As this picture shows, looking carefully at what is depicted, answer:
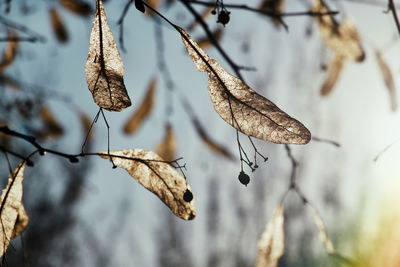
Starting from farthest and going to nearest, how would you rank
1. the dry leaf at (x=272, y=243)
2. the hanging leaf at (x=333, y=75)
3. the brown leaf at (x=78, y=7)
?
the brown leaf at (x=78, y=7), the hanging leaf at (x=333, y=75), the dry leaf at (x=272, y=243)

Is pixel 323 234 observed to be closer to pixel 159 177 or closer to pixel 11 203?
pixel 159 177

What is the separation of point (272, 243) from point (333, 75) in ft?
1.74

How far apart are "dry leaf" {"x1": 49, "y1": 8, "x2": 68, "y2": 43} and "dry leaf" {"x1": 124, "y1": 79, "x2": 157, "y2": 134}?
0.36 meters

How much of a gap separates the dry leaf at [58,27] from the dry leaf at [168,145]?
1.67 feet

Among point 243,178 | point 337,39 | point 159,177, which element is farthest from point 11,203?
point 337,39

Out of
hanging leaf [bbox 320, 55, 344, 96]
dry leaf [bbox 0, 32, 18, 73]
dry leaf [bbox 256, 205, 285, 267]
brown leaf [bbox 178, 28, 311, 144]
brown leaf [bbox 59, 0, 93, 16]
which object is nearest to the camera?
brown leaf [bbox 178, 28, 311, 144]

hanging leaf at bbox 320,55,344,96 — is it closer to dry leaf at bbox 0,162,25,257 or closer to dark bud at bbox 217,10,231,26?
dark bud at bbox 217,10,231,26

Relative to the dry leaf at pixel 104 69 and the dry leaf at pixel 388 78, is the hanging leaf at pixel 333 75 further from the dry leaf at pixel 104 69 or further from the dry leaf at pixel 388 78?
the dry leaf at pixel 104 69

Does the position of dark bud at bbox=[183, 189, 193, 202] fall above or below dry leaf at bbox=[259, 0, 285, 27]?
below

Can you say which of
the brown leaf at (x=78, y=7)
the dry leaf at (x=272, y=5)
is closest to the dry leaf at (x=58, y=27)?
the brown leaf at (x=78, y=7)

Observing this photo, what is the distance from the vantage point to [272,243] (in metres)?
0.77

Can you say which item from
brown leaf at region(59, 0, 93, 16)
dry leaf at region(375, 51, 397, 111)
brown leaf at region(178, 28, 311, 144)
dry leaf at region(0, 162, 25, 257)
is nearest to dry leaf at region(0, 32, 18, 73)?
brown leaf at region(59, 0, 93, 16)

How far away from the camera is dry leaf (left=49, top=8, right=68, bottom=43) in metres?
1.38

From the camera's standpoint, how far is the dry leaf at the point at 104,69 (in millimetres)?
448
